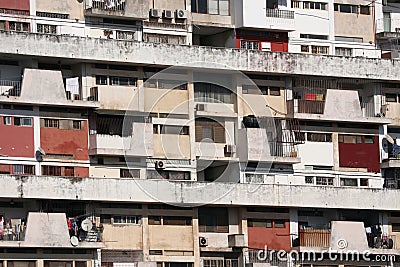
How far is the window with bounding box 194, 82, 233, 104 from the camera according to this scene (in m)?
53.2

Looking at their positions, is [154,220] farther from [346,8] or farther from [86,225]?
[346,8]

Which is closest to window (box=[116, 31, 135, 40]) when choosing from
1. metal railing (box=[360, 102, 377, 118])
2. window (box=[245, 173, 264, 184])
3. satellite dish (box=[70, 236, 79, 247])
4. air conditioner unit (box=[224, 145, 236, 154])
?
air conditioner unit (box=[224, 145, 236, 154])

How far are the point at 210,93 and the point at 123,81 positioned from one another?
140 inches

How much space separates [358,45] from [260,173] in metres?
6.98

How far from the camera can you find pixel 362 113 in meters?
55.7

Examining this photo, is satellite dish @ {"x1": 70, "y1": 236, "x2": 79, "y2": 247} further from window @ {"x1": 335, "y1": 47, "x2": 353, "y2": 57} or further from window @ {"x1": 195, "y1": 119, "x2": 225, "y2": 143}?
window @ {"x1": 335, "y1": 47, "x2": 353, "y2": 57}

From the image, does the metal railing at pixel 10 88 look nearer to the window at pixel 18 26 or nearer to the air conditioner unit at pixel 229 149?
the window at pixel 18 26

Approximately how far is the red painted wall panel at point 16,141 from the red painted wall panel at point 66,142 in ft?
1.48

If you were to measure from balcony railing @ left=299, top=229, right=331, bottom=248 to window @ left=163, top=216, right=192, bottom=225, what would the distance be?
4.40 meters

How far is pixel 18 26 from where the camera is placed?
166ft

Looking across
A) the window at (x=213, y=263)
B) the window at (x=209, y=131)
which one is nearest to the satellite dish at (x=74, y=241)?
the window at (x=213, y=263)

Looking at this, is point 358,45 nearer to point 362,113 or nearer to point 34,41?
point 362,113

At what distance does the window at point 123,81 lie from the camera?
51559mm

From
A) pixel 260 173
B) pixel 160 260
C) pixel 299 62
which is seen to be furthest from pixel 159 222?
pixel 299 62
